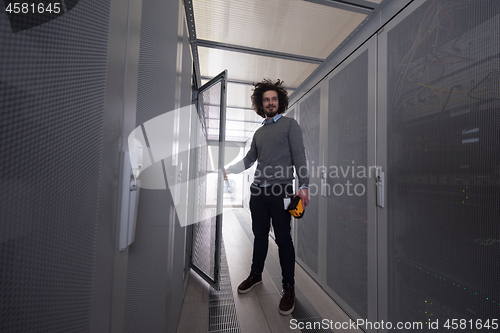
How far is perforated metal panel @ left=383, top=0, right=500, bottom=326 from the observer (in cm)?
83

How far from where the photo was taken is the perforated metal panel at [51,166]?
19 centimetres

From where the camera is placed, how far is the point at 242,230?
4023mm

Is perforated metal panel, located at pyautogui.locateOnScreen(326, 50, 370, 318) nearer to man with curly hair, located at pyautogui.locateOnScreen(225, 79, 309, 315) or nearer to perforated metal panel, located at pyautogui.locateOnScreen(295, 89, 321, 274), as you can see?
perforated metal panel, located at pyautogui.locateOnScreen(295, 89, 321, 274)

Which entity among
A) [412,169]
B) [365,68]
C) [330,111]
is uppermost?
[365,68]

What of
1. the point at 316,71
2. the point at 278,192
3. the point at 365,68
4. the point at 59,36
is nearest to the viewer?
the point at 59,36

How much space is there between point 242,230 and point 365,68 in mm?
3417

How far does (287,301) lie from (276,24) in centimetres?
222

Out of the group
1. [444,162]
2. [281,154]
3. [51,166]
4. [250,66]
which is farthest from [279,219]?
[250,66]

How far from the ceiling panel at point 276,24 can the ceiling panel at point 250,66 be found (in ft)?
0.62

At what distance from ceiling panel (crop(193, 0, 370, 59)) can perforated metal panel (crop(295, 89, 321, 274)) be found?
595mm

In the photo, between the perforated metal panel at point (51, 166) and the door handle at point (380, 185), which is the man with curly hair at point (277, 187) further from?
the perforated metal panel at point (51, 166)

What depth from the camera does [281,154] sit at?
173 cm

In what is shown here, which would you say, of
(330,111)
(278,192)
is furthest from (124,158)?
(330,111)

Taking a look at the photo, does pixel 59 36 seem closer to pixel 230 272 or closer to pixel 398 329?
pixel 398 329
